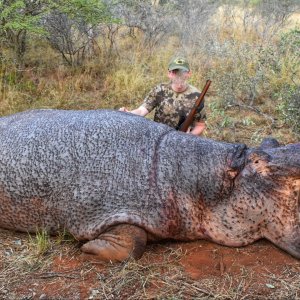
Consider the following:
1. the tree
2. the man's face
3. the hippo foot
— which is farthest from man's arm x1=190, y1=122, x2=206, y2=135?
the tree

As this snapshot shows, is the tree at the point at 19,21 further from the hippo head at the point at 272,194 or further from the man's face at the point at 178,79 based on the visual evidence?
the hippo head at the point at 272,194

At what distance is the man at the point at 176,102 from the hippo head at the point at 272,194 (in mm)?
2050

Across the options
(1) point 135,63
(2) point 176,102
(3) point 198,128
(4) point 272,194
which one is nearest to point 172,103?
(2) point 176,102

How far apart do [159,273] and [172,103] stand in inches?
108

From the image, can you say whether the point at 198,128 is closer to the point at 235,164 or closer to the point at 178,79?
the point at 178,79

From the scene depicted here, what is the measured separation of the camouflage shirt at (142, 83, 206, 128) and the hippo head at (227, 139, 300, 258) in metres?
2.13

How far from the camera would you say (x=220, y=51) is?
29.5 ft

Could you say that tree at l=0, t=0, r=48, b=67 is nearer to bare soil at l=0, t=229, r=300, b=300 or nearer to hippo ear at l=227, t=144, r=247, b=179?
bare soil at l=0, t=229, r=300, b=300

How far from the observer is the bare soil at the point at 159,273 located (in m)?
3.10

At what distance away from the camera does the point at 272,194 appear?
131 inches

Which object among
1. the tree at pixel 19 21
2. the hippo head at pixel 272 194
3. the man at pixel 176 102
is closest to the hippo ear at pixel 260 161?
the hippo head at pixel 272 194

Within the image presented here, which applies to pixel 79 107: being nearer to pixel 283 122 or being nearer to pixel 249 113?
pixel 249 113

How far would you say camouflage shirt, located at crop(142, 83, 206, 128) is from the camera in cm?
557

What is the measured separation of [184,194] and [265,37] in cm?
743
